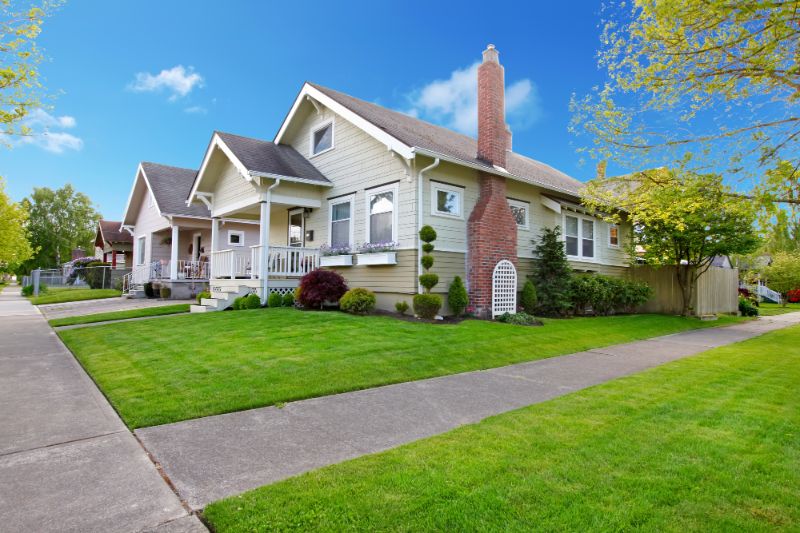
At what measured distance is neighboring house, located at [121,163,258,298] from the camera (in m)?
19.5

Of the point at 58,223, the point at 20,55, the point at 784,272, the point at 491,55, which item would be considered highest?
the point at 491,55

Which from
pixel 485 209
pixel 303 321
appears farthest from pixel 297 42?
pixel 303 321

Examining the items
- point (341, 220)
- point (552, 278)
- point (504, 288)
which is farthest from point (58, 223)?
point (552, 278)

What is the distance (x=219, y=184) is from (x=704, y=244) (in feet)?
56.8

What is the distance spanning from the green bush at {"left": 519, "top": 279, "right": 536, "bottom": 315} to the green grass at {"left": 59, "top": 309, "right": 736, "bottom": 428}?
1.08 m

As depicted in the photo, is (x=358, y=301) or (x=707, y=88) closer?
(x=707, y=88)

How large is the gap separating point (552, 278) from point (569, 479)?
1095cm

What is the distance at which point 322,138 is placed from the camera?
583 inches

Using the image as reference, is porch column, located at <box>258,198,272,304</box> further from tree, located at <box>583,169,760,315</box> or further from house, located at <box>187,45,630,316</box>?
tree, located at <box>583,169,760,315</box>

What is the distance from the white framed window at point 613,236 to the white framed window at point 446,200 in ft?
28.8

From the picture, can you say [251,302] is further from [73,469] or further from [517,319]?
[73,469]

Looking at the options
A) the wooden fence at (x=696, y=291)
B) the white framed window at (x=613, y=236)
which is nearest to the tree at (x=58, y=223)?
the white framed window at (x=613, y=236)

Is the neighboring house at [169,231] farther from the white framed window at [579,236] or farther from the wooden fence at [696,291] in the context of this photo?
the wooden fence at [696,291]

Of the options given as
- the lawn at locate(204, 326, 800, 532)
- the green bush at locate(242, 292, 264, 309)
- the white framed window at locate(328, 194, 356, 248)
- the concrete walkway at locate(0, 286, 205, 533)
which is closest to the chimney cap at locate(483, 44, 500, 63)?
the white framed window at locate(328, 194, 356, 248)
